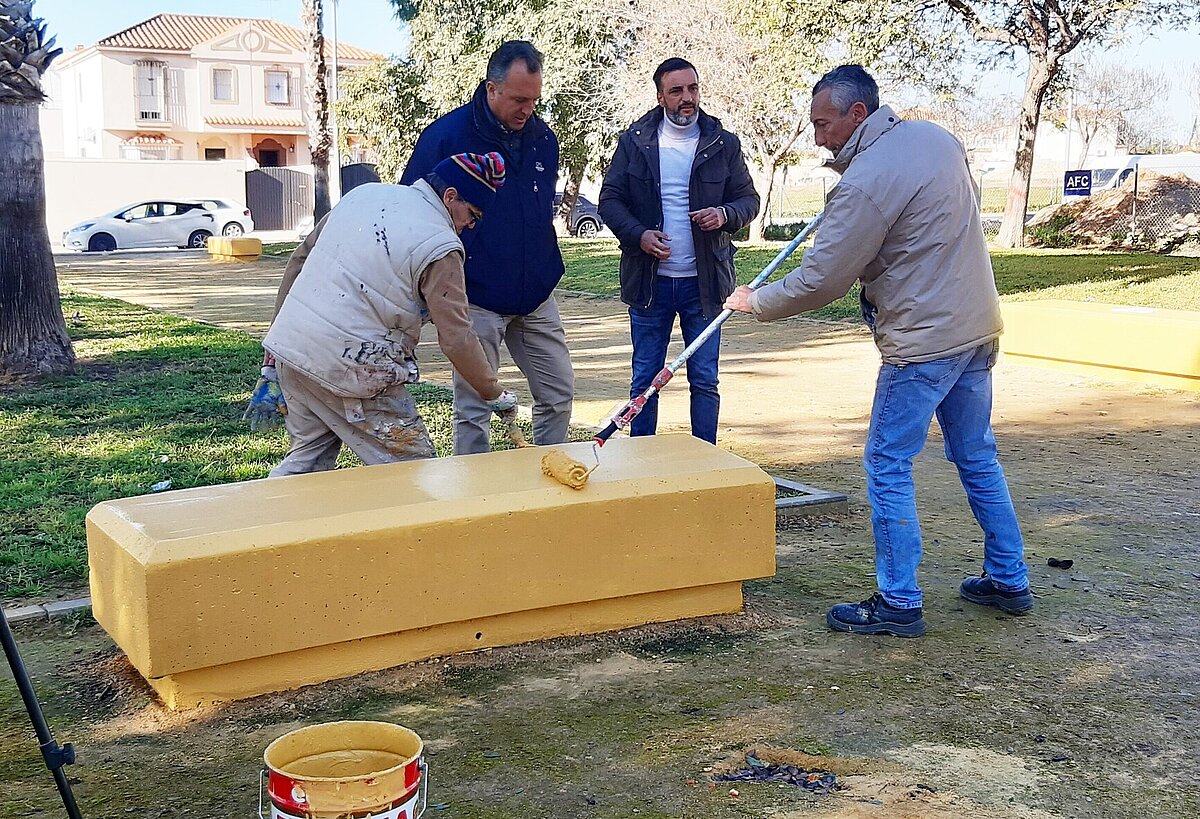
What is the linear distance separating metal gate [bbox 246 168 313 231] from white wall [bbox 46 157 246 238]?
0.50 m

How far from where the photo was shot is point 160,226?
105 feet

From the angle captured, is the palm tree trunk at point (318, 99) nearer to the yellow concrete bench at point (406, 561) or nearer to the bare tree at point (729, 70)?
the bare tree at point (729, 70)

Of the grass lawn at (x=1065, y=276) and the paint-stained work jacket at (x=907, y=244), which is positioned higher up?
the paint-stained work jacket at (x=907, y=244)

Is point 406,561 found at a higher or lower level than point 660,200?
lower


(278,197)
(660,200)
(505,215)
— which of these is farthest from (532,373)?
(278,197)

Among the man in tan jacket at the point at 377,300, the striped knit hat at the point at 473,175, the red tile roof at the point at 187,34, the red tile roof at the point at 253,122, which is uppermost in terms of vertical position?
the red tile roof at the point at 187,34

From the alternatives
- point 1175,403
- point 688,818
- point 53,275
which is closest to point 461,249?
point 688,818

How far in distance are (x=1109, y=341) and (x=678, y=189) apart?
530cm

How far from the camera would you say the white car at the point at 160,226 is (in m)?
31.2

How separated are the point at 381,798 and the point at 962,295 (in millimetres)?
2735

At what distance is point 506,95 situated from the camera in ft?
17.0

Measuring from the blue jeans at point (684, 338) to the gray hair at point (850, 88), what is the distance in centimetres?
179

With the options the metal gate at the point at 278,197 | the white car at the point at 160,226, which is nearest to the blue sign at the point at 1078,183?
the white car at the point at 160,226

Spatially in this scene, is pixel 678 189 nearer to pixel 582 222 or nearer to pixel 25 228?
pixel 25 228
